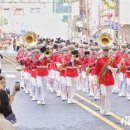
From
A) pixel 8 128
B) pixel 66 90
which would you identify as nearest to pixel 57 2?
pixel 66 90

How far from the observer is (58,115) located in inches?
623

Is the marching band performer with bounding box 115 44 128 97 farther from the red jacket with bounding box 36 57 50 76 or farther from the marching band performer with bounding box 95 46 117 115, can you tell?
the marching band performer with bounding box 95 46 117 115

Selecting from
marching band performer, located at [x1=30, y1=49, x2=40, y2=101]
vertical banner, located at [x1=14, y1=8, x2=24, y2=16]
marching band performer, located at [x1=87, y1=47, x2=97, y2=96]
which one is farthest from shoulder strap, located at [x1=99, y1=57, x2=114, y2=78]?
vertical banner, located at [x1=14, y1=8, x2=24, y2=16]

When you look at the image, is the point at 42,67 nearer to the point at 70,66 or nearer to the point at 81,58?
the point at 70,66

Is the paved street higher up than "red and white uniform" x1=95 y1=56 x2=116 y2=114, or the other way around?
"red and white uniform" x1=95 y1=56 x2=116 y2=114

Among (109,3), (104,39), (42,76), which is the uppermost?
(109,3)

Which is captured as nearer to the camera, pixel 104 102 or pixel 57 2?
pixel 104 102

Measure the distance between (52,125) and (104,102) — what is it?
208 centimetres

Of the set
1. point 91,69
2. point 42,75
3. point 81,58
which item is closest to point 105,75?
point 42,75

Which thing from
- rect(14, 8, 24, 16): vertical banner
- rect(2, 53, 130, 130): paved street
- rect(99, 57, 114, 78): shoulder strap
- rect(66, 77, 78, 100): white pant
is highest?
rect(14, 8, 24, 16): vertical banner

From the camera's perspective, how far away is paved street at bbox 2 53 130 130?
549 inches

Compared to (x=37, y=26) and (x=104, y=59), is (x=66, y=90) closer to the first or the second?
(x=104, y=59)

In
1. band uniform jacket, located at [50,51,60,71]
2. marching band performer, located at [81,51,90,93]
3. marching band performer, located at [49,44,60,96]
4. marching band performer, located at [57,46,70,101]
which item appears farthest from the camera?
marching band performer, located at [81,51,90,93]

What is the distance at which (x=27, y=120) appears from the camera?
49.3 ft
